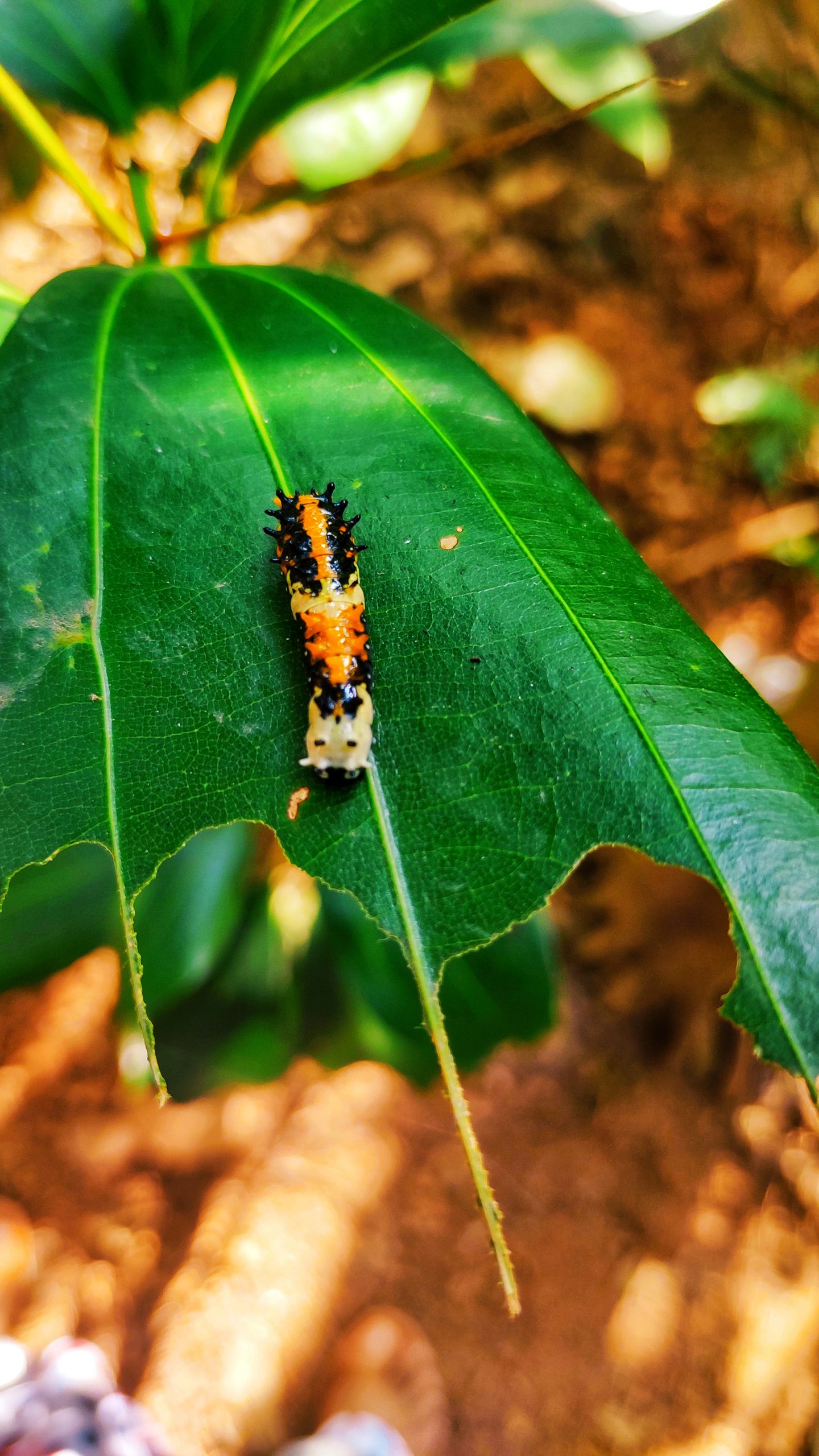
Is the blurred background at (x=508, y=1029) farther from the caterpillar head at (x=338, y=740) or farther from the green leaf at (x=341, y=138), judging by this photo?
the caterpillar head at (x=338, y=740)

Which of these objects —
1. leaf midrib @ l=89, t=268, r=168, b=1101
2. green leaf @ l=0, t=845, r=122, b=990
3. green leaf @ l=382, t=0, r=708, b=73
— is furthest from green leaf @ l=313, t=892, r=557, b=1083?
green leaf @ l=382, t=0, r=708, b=73

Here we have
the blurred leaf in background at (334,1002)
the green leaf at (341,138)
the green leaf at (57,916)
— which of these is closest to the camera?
the green leaf at (341,138)

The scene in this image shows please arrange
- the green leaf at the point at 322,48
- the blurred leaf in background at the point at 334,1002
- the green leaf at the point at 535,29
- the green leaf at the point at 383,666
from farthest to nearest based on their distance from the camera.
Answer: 1. the blurred leaf in background at the point at 334,1002
2. the green leaf at the point at 535,29
3. the green leaf at the point at 322,48
4. the green leaf at the point at 383,666

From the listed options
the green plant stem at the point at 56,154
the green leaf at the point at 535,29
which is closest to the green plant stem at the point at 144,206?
the green plant stem at the point at 56,154

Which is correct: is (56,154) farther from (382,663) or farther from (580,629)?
(580,629)

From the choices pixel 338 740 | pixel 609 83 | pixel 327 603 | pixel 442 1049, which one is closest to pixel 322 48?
pixel 609 83

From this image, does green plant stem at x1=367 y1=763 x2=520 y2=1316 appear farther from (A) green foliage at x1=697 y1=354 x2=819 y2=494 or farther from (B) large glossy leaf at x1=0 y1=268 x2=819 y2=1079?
(A) green foliage at x1=697 y1=354 x2=819 y2=494
